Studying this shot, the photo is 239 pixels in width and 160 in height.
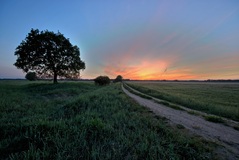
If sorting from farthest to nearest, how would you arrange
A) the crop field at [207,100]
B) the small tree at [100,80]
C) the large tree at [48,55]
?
the small tree at [100,80] < the large tree at [48,55] < the crop field at [207,100]

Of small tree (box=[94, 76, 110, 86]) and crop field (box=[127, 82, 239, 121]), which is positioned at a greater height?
small tree (box=[94, 76, 110, 86])

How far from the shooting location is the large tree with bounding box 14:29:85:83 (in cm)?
2928

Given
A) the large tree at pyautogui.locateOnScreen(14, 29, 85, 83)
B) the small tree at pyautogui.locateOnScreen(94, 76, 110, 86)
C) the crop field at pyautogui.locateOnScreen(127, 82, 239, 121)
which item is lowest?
the crop field at pyautogui.locateOnScreen(127, 82, 239, 121)

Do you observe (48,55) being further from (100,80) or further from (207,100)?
(207,100)

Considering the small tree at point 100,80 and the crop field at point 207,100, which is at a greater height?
the small tree at point 100,80

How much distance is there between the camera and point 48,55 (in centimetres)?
3086

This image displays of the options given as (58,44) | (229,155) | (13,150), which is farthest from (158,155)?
(58,44)

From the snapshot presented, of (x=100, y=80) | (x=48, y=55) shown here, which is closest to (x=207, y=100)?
(x=48, y=55)

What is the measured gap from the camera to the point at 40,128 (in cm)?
458

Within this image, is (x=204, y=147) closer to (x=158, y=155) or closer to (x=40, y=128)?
(x=158, y=155)

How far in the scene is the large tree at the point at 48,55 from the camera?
2928 cm

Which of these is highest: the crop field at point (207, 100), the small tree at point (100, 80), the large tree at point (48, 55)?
the large tree at point (48, 55)

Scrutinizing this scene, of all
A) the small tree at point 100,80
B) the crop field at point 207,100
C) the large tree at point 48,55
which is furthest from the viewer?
the small tree at point 100,80

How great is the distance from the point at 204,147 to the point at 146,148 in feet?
7.03
